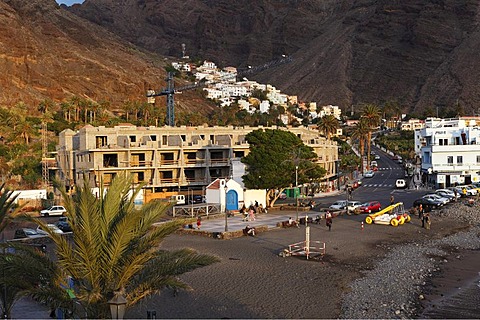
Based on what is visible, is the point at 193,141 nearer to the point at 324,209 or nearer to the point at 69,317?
the point at 324,209

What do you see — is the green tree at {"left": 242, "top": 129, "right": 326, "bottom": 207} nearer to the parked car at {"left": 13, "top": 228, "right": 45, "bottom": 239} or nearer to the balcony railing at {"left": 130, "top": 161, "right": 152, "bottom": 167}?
the balcony railing at {"left": 130, "top": 161, "right": 152, "bottom": 167}

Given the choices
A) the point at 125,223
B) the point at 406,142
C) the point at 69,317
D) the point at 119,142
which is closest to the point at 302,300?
the point at 69,317

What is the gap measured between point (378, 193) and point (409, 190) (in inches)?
210

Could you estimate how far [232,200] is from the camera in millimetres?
45156

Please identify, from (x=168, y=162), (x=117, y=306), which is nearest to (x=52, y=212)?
(x=168, y=162)

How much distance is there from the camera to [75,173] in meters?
57.8

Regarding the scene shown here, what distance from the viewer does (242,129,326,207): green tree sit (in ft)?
149

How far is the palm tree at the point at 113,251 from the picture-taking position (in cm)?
1125

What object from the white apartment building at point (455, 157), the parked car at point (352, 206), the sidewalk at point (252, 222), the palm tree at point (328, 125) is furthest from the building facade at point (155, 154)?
the palm tree at point (328, 125)

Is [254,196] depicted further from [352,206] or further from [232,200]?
[352,206]

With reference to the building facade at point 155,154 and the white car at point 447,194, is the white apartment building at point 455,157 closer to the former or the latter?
the white car at point 447,194

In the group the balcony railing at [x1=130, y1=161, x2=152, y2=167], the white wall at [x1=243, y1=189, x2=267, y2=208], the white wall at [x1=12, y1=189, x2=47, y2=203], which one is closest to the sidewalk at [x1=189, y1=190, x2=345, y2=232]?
the white wall at [x1=243, y1=189, x2=267, y2=208]

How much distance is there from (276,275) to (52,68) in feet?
482

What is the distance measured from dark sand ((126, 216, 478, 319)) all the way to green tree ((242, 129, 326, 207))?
8508 mm
